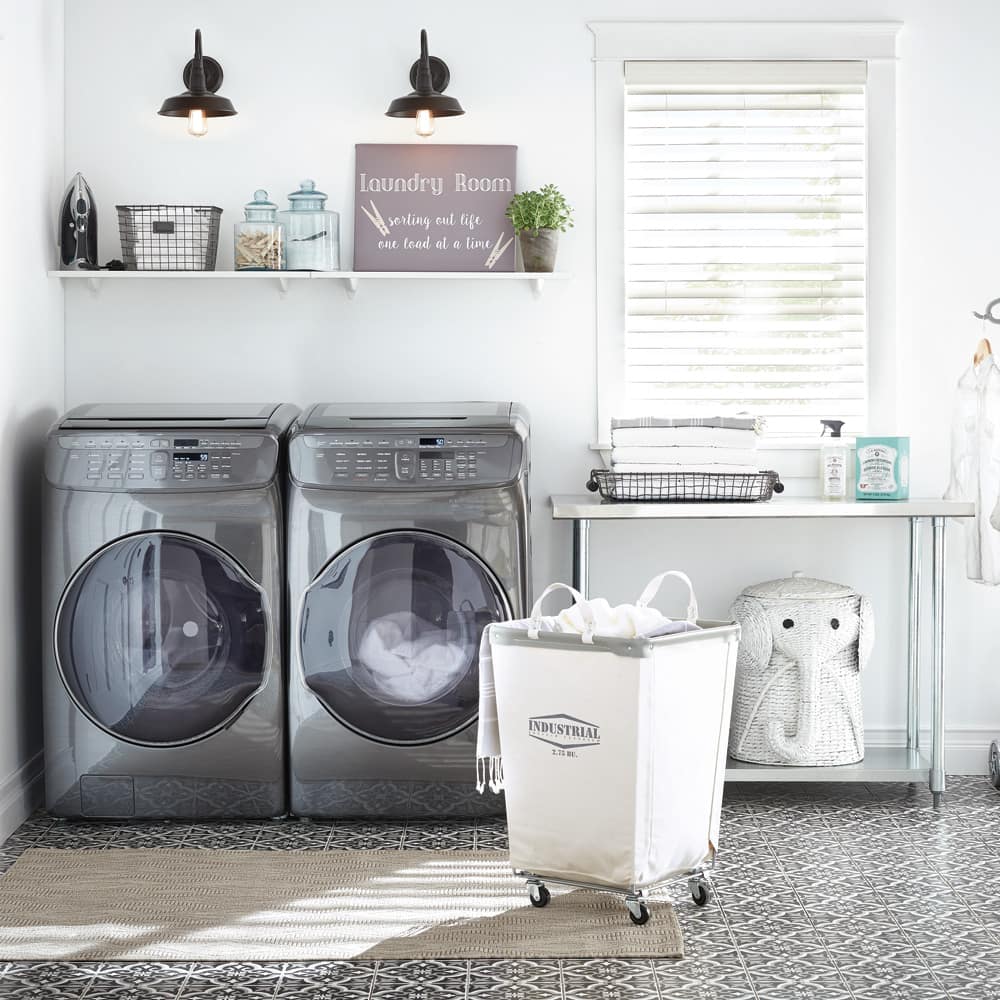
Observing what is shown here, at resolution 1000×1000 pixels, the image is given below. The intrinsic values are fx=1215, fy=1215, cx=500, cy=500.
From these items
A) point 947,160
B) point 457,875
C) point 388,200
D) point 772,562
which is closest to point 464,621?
point 457,875

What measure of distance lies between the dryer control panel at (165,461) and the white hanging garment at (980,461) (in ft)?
5.98

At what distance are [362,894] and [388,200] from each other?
190cm

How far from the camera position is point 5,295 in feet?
9.86

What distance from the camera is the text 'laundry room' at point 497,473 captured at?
2.48 m

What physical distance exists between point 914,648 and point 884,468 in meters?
0.55

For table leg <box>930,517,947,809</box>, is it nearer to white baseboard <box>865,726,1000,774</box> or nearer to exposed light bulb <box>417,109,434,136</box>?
white baseboard <box>865,726,1000,774</box>

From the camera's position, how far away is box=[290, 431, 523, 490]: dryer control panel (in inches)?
116

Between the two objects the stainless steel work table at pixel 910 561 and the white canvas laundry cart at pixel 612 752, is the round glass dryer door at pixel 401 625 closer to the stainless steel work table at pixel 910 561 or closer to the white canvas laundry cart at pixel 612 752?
the stainless steel work table at pixel 910 561

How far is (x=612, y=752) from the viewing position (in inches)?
91.7

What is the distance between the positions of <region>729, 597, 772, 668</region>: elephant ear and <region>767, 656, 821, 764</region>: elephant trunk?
10cm

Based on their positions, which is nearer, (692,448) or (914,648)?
(692,448)

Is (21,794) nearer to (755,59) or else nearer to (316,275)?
(316,275)

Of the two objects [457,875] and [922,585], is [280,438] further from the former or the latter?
[922,585]

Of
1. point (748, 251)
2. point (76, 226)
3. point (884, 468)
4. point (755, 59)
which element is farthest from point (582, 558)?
point (76, 226)
